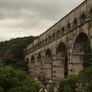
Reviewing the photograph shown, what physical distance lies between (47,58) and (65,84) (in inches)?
574

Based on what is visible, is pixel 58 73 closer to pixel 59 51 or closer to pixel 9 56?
pixel 59 51

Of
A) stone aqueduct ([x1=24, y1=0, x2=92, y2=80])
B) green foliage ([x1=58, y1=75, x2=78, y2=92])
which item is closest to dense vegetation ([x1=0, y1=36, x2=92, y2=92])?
green foliage ([x1=58, y1=75, x2=78, y2=92])

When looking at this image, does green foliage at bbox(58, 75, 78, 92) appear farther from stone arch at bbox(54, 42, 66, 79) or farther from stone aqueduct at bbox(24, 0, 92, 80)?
stone arch at bbox(54, 42, 66, 79)

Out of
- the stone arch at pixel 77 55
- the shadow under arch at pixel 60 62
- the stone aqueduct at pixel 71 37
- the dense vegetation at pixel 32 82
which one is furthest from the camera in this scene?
the shadow under arch at pixel 60 62

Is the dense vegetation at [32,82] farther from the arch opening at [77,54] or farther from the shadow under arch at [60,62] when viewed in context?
the shadow under arch at [60,62]

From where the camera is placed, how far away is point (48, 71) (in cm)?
2759

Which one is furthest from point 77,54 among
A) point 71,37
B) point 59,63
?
point 59,63

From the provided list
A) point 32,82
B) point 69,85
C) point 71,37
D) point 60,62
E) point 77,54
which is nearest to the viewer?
point 32,82

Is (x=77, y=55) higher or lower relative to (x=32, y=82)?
higher

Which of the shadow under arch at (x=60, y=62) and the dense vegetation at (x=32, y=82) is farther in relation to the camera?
the shadow under arch at (x=60, y=62)

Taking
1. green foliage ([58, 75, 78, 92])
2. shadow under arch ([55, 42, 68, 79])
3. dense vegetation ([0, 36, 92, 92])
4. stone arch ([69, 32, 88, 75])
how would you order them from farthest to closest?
shadow under arch ([55, 42, 68, 79]), stone arch ([69, 32, 88, 75]), green foliage ([58, 75, 78, 92]), dense vegetation ([0, 36, 92, 92])

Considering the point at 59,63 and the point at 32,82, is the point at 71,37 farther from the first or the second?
the point at 32,82

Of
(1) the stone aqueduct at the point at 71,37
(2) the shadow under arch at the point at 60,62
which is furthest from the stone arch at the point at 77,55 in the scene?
(2) the shadow under arch at the point at 60,62

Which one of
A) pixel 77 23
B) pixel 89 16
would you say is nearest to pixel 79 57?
pixel 77 23
